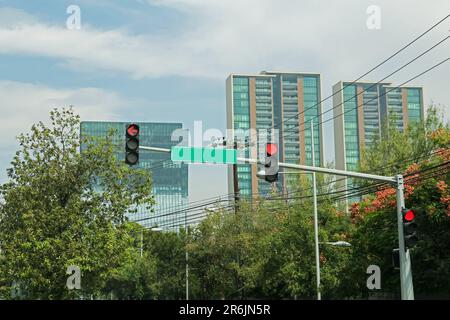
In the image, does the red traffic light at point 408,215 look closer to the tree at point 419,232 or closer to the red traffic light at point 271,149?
the red traffic light at point 271,149

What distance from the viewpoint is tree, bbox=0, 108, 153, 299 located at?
99.0ft

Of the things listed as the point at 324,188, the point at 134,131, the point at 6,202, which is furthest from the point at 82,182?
the point at 324,188

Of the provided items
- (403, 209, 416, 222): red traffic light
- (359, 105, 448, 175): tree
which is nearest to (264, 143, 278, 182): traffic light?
(403, 209, 416, 222): red traffic light

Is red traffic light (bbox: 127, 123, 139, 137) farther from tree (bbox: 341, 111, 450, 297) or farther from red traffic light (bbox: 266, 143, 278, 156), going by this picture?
tree (bbox: 341, 111, 450, 297)

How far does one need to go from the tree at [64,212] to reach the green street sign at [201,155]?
459 inches

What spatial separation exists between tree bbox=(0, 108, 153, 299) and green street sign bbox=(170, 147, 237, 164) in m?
11.6

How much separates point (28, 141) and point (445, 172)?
18589 millimetres

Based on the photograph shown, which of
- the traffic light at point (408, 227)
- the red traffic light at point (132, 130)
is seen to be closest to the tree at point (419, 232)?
the traffic light at point (408, 227)

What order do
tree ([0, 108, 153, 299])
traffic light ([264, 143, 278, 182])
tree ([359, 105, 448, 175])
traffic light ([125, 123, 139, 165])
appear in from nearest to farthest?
traffic light ([125, 123, 139, 165])
traffic light ([264, 143, 278, 182])
tree ([0, 108, 153, 299])
tree ([359, 105, 448, 175])

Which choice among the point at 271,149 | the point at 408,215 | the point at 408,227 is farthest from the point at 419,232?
the point at 271,149

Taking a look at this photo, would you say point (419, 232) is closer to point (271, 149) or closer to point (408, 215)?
point (408, 215)

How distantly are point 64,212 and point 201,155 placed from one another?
1275 cm

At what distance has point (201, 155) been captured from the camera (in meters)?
19.7
